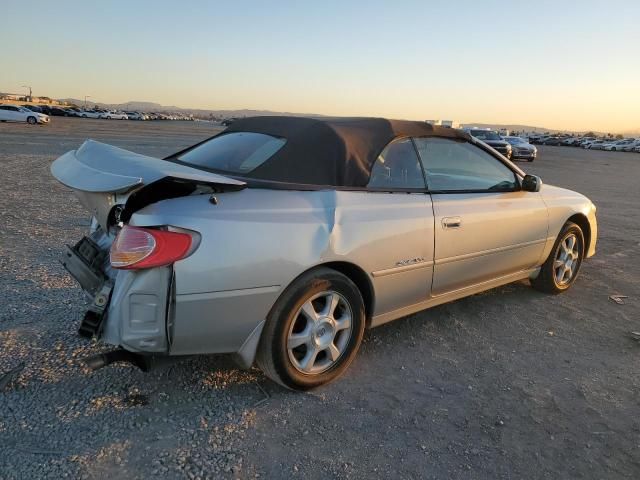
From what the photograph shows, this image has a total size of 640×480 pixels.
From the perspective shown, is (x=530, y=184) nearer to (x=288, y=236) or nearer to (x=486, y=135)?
(x=288, y=236)

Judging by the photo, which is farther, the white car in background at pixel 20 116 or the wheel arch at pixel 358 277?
the white car in background at pixel 20 116

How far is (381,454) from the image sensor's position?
8.44 ft

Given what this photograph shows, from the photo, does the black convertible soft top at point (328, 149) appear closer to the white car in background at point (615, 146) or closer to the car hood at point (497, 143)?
the car hood at point (497, 143)

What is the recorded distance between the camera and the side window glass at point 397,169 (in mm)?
3463

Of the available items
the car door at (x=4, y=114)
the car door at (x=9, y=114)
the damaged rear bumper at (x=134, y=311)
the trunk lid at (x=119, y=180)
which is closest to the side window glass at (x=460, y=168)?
the trunk lid at (x=119, y=180)

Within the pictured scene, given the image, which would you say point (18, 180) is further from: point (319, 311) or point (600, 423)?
point (600, 423)

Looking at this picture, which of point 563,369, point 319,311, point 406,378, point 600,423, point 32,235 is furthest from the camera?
point 32,235

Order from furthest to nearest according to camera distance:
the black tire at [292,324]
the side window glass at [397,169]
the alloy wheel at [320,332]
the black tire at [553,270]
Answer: the black tire at [553,270]
the side window glass at [397,169]
the alloy wheel at [320,332]
the black tire at [292,324]

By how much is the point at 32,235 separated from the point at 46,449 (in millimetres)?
4262

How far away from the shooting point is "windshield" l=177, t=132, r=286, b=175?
3353 mm

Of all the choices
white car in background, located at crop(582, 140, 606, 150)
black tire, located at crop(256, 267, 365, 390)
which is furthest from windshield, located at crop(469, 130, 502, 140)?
white car in background, located at crop(582, 140, 606, 150)

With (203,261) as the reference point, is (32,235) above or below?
below

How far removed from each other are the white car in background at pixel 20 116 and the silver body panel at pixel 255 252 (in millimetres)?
42405

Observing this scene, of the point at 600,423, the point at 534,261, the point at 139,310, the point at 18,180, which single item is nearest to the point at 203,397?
the point at 139,310
